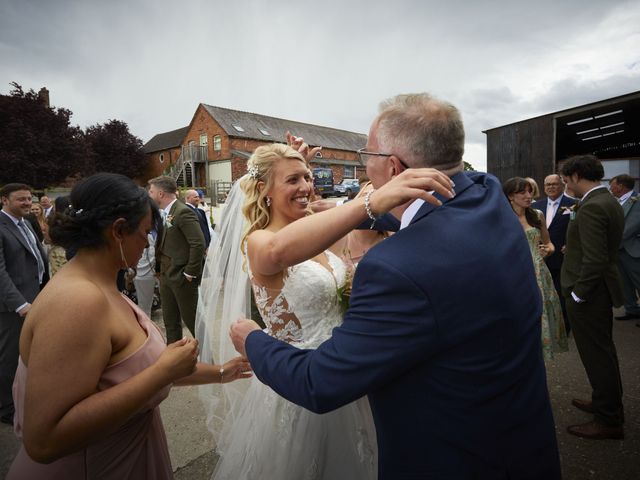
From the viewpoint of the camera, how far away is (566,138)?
17453 mm

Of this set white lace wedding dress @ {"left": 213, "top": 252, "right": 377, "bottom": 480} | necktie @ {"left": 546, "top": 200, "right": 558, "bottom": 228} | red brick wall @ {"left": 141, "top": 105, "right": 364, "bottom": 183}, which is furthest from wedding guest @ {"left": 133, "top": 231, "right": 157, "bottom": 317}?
red brick wall @ {"left": 141, "top": 105, "right": 364, "bottom": 183}

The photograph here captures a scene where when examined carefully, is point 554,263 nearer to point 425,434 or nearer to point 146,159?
point 425,434

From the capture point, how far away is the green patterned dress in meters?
4.21

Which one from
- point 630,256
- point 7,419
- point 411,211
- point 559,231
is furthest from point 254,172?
point 630,256

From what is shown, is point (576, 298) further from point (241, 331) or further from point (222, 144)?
point (222, 144)

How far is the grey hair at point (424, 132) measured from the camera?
1.29 m

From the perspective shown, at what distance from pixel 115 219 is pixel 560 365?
17.0 ft

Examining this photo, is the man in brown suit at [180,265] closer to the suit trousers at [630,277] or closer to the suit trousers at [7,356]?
the suit trousers at [7,356]

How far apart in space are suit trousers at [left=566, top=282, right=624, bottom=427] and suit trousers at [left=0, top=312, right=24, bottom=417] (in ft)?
18.0

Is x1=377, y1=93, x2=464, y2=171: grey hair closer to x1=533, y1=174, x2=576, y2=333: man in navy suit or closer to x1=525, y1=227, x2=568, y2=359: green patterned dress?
x1=525, y1=227, x2=568, y2=359: green patterned dress

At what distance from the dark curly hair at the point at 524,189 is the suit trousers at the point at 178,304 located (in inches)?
177

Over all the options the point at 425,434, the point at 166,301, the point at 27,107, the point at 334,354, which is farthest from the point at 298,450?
the point at 27,107

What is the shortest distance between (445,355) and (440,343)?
0.08 m

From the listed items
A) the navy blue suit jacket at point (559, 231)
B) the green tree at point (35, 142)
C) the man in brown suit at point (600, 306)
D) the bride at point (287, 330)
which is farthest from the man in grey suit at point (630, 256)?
the green tree at point (35, 142)
